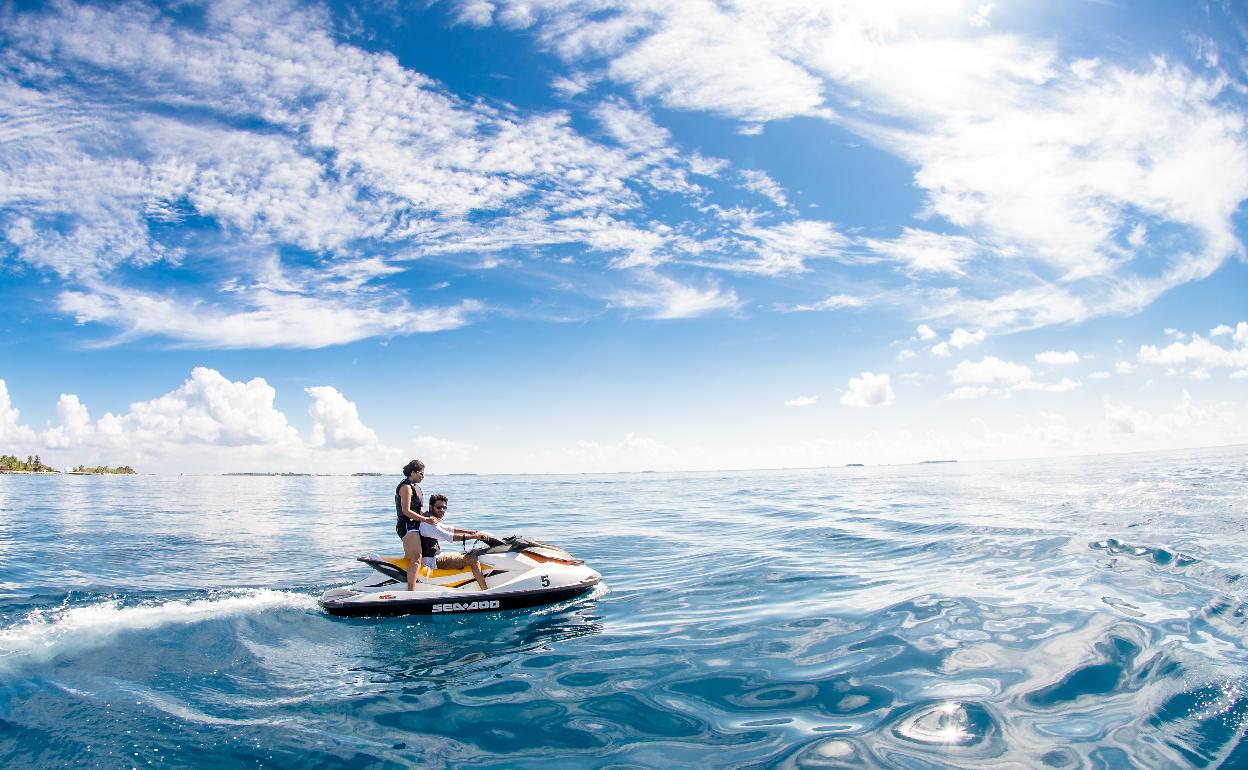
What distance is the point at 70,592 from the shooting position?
14.0m

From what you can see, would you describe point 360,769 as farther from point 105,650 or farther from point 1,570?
point 1,570

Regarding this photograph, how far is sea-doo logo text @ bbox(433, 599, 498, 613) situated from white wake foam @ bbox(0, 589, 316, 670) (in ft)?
9.06

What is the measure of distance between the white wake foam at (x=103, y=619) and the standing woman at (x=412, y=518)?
7.60ft

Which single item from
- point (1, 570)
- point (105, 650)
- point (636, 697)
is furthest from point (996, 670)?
point (1, 570)

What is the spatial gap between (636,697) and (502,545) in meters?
6.18

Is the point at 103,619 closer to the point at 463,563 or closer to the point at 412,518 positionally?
the point at 412,518

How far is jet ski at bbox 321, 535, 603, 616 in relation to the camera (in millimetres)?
11852

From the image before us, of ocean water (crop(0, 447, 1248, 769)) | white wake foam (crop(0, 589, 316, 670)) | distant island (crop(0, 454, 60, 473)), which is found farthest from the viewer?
distant island (crop(0, 454, 60, 473))

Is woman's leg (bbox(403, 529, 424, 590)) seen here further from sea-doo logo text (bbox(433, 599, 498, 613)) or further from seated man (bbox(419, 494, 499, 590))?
sea-doo logo text (bbox(433, 599, 498, 613))

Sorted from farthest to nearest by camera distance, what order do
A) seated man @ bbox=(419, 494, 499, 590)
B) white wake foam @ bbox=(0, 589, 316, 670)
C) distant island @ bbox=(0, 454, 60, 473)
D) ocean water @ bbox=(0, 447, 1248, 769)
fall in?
distant island @ bbox=(0, 454, 60, 473)
seated man @ bbox=(419, 494, 499, 590)
white wake foam @ bbox=(0, 589, 316, 670)
ocean water @ bbox=(0, 447, 1248, 769)

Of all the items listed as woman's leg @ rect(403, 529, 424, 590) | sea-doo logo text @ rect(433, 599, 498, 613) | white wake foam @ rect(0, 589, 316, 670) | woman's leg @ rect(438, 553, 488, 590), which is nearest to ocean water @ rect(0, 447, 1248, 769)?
white wake foam @ rect(0, 589, 316, 670)

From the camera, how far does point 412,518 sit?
1205cm

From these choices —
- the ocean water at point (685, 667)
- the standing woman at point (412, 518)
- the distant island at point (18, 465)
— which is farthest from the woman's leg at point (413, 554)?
the distant island at point (18, 465)

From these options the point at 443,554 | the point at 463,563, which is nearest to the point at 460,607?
the point at 463,563
